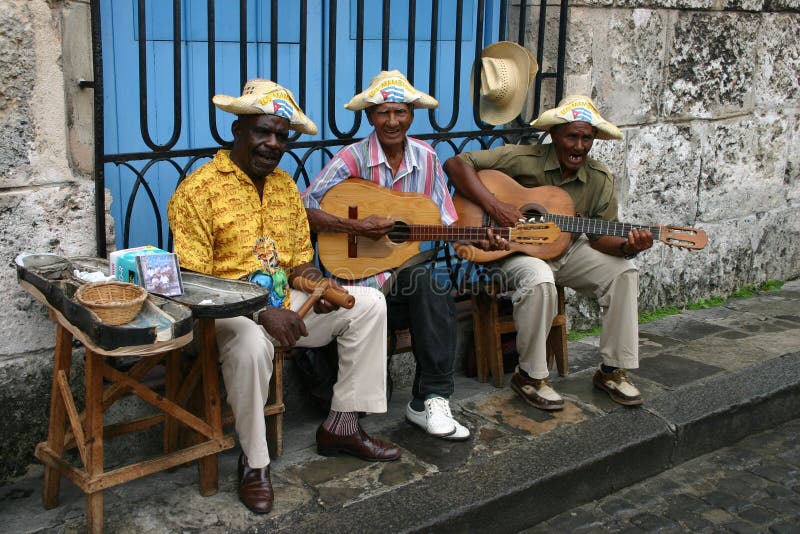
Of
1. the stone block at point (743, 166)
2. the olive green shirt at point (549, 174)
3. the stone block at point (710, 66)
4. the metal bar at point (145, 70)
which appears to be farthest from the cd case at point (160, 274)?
the stone block at point (743, 166)

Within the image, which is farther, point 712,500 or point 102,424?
point 712,500

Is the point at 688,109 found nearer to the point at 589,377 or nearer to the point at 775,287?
the point at 775,287

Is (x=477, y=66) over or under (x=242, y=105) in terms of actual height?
over

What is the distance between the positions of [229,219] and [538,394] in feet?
5.53

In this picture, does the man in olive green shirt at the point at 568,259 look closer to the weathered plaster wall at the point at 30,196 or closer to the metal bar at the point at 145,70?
the metal bar at the point at 145,70

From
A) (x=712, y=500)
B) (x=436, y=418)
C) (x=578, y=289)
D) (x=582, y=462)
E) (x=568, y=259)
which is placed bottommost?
(x=712, y=500)

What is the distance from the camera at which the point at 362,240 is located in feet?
13.0

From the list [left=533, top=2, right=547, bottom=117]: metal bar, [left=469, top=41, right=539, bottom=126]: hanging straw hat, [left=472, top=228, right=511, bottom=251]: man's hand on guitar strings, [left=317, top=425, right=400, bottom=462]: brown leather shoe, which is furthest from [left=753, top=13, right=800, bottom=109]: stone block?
[left=317, top=425, right=400, bottom=462]: brown leather shoe

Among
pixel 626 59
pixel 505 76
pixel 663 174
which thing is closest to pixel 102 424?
pixel 505 76

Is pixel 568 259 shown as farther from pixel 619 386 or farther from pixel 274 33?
pixel 274 33

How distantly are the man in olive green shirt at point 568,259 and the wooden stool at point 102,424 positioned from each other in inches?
61.1

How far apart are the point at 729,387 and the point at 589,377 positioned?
679 mm

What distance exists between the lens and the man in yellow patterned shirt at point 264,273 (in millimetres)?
3156

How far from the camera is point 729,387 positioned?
445 centimetres
